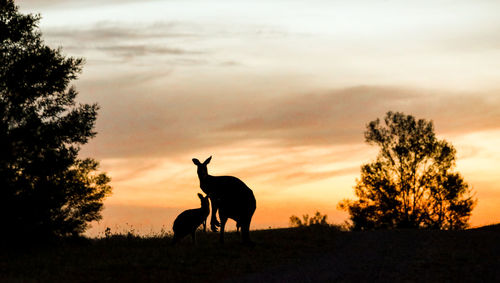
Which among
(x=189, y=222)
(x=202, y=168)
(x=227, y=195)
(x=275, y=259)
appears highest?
(x=202, y=168)

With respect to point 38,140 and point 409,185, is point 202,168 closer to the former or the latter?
point 38,140

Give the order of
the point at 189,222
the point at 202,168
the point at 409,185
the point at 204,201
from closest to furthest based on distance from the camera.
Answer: the point at 202,168 → the point at 189,222 → the point at 204,201 → the point at 409,185

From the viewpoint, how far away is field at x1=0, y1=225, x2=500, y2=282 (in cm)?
1978

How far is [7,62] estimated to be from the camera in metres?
Answer: 31.7

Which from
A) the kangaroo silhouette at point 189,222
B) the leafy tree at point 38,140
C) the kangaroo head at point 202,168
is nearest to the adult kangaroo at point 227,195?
the kangaroo head at point 202,168

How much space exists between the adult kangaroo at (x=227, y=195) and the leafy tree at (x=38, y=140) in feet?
26.7

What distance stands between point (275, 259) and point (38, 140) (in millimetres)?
13271

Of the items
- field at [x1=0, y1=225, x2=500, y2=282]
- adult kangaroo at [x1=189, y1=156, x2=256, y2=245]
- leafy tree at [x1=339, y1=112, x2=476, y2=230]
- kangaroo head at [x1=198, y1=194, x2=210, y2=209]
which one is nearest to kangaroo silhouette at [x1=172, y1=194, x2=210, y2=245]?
kangaroo head at [x1=198, y1=194, x2=210, y2=209]

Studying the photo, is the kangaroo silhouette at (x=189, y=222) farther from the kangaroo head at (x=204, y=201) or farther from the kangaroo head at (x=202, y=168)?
the kangaroo head at (x=202, y=168)

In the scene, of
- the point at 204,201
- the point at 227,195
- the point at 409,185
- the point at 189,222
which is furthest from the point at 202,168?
the point at 409,185

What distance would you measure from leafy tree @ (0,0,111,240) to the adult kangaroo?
8.14 metres

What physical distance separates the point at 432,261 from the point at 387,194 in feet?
118

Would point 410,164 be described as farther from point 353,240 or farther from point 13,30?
point 13,30

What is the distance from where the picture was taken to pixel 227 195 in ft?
87.4
